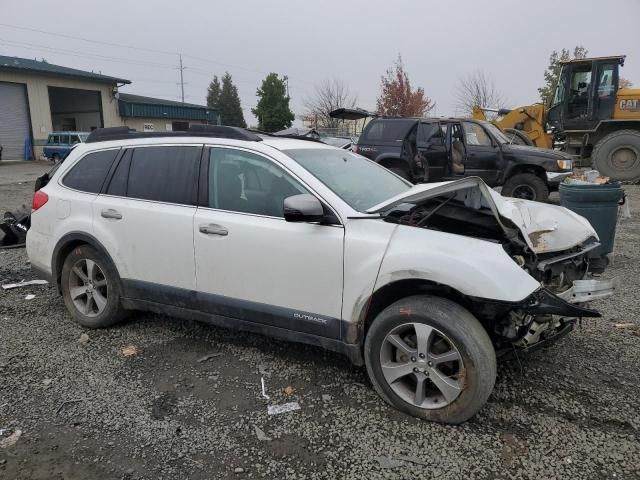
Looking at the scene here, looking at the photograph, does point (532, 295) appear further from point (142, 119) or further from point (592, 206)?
point (142, 119)

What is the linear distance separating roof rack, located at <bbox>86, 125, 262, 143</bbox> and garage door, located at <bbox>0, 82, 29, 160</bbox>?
3076cm

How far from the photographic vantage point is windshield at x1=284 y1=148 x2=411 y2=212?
11.3ft

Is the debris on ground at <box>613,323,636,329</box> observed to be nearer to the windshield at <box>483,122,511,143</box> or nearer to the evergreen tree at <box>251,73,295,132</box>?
the windshield at <box>483,122,511,143</box>

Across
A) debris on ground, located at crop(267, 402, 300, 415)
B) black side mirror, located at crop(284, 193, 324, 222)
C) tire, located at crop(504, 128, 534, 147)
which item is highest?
tire, located at crop(504, 128, 534, 147)

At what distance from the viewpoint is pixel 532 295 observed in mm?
2662

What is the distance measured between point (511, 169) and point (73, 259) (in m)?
8.78

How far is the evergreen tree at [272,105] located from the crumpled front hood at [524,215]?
4468 cm

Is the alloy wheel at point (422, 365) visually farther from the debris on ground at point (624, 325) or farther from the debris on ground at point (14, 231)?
the debris on ground at point (14, 231)

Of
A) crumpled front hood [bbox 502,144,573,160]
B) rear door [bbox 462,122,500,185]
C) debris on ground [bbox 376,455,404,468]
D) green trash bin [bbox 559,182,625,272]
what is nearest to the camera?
debris on ground [bbox 376,455,404,468]

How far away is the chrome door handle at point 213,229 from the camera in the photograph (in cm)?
350

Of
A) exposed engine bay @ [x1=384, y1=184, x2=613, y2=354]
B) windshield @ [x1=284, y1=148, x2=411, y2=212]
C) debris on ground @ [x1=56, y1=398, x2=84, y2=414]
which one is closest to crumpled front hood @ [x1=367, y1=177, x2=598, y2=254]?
exposed engine bay @ [x1=384, y1=184, x2=613, y2=354]

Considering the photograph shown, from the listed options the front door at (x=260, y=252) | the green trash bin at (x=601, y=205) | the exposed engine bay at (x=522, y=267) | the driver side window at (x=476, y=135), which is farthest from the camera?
the driver side window at (x=476, y=135)

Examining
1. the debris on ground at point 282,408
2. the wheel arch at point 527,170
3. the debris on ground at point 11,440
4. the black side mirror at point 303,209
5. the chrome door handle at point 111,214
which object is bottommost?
the debris on ground at point 11,440

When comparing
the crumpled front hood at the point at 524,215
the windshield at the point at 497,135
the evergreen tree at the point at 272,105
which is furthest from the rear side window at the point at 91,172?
the evergreen tree at the point at 272,105
